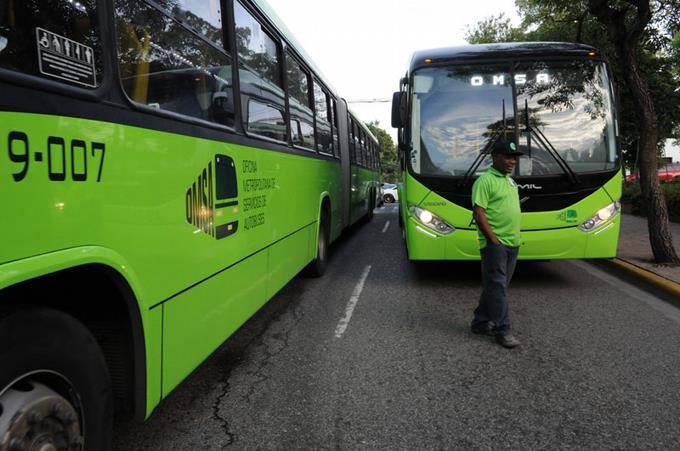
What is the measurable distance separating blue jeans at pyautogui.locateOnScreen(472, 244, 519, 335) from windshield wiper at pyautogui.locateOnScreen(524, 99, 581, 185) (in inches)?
81.9

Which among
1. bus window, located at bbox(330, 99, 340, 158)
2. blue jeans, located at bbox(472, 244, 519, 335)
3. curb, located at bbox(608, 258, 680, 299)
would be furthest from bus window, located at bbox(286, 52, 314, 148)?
curb, located at bbox(608, 258, 680, 299)

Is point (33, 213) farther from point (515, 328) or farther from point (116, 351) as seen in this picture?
point (515, 328)

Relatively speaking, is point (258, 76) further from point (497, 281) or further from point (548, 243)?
point (548, 243)

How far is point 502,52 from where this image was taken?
6.45 meters

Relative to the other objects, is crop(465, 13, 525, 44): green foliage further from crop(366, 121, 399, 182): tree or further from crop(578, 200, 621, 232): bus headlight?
crop(366, 121, 399, 182): tree

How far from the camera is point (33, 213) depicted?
66.0 inches

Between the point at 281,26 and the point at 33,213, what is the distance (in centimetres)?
429

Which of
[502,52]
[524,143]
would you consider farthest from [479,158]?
[502,52]

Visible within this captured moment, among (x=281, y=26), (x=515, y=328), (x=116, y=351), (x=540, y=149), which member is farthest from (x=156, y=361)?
(x=540, y=149)

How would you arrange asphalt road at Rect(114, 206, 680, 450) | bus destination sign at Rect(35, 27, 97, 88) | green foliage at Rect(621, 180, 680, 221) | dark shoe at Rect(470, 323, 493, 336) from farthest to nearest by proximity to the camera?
green foliage at Rect(621, 180, 680, 221)
dark shoe at Rect(470, 323, 493, 336)
asphalt road at Rect(114, 206, 680, 450)
bus destination sign at Rect(35, 27, 97, 88)

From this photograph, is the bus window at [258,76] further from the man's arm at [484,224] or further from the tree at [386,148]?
the tree at [386,148]

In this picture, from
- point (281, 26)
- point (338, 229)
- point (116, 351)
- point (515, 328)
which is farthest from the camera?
point (338, 229)

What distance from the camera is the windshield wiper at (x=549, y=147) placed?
19.7ft

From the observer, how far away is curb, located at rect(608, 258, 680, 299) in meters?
5.95
